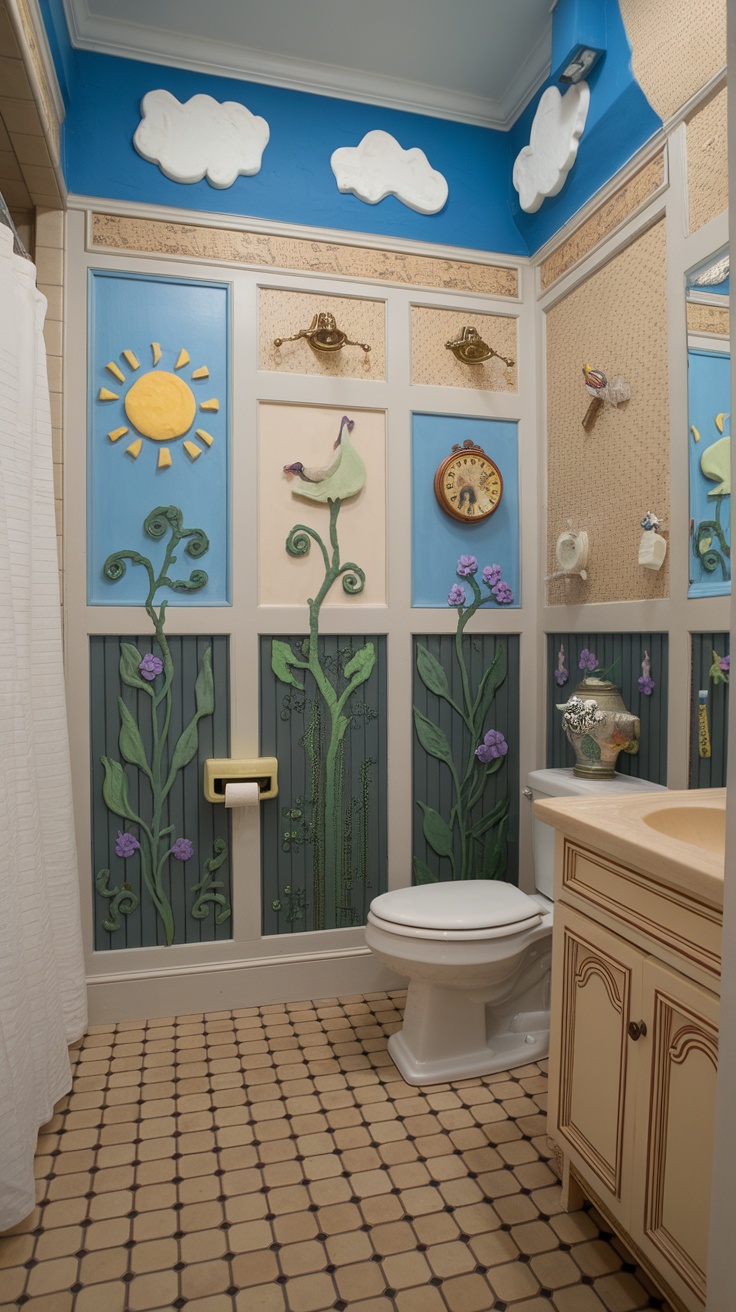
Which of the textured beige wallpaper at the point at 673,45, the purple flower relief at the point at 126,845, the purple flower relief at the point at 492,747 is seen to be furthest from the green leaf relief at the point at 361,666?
the textured beige wallpaper at the point at 673,45

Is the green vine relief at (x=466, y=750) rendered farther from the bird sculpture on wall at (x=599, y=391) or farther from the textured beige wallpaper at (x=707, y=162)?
the textured beige wallpaper at (x=707, y=162)

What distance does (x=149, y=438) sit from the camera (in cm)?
228

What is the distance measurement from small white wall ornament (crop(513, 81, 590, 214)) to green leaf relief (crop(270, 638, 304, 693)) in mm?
1634

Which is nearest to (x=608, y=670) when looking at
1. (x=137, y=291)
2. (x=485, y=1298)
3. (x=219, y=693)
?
(x=219, y=693)

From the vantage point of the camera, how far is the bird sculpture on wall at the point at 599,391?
213 centimetres

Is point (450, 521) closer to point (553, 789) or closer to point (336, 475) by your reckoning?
point (336, 475)

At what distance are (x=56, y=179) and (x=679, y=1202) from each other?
2.65m

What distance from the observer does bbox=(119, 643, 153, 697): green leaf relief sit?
2.28 meters

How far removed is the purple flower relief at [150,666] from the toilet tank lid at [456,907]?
3.07ft

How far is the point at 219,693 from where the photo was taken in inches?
93.0

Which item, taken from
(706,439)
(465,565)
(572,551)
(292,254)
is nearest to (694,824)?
(706,439)

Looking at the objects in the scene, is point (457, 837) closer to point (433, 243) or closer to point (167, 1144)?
point (167, 1144)

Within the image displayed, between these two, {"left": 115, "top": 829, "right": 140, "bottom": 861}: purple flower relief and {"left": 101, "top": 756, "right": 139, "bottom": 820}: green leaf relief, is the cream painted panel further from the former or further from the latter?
{"left": 115, "top": 829, "right": 140, "bottom": 861}: purple flower relief

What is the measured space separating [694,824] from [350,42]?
239 cm
